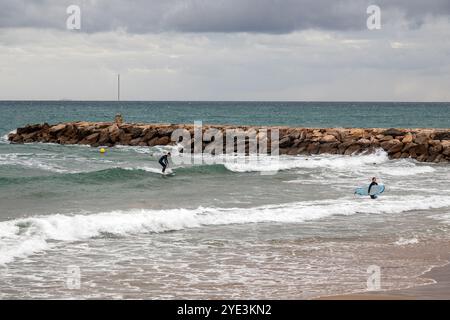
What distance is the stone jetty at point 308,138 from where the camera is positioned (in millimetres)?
36250

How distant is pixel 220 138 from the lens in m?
40.1

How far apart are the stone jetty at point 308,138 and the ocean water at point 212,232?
19.9 feet

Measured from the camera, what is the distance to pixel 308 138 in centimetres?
3866

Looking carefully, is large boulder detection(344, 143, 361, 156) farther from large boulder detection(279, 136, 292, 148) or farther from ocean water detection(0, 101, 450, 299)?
ocean water detection(0, 101, 450, 299)

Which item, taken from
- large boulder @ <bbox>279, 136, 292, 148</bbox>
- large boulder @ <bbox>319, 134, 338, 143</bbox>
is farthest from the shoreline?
large boulder @ <bbox>279, 136, 292, 148</bbox>

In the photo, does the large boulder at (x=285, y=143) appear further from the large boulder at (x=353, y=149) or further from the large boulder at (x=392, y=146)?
the large boulder at (x=392, y=146)

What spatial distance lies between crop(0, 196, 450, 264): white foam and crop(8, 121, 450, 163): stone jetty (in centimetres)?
1452

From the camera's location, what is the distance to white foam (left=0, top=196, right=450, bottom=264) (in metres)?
15.1

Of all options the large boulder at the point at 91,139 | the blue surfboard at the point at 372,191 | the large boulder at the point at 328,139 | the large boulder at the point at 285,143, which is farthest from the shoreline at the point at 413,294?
the large boulder at the point at 91,139

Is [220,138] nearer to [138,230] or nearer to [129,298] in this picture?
[138,230]

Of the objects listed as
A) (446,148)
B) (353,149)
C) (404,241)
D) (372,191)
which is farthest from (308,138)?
(404,241)
